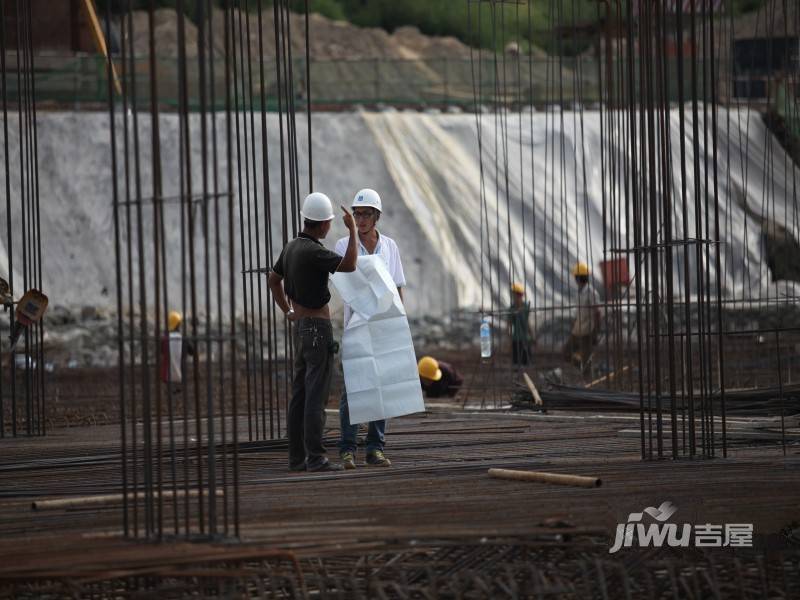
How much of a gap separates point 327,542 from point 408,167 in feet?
94.2

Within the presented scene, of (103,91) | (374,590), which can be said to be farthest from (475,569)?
(103,91)

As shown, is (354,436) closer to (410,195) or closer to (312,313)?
(312,313)

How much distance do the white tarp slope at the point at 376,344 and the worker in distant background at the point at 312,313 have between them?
23cm

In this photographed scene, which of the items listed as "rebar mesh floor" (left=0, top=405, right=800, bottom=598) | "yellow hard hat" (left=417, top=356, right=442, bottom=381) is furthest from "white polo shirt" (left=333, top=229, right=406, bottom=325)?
"yellow hard hat" (left=417, top=356, right=442, bottom=381)

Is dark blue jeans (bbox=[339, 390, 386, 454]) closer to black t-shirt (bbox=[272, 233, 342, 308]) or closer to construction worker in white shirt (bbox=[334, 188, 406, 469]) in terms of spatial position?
construction worker in white shirt (bbox=[334, 188, 406, 469])

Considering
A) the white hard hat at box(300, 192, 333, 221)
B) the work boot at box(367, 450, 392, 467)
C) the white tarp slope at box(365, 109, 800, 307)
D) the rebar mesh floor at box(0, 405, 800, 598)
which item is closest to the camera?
the rebar mesh floor at box(0, 405, 800, 598)

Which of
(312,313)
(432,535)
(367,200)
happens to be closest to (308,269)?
(312,313)

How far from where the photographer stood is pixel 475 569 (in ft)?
20.1

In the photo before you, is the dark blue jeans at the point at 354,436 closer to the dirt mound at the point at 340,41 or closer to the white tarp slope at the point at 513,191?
the white tarp slope at the point at 513,191

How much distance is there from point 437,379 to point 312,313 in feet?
27.1

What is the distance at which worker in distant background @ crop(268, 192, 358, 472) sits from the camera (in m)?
8.23

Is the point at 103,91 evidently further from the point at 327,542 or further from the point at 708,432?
the point at 327,542

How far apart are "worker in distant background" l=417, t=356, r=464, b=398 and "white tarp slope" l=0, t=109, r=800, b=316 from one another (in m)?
12.5

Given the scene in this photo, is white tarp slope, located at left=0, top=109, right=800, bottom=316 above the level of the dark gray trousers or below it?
above
